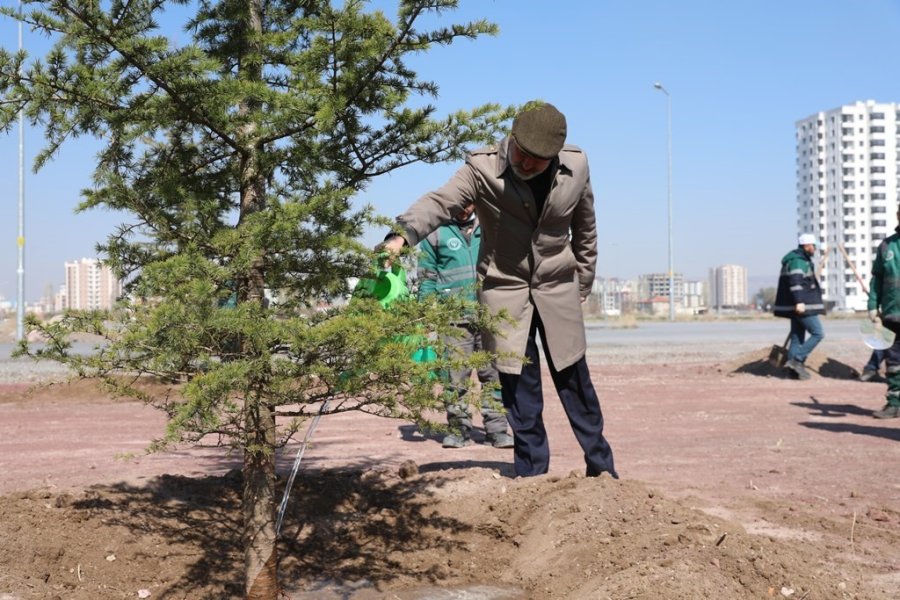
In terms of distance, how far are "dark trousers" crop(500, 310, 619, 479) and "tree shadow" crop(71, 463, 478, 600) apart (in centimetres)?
57

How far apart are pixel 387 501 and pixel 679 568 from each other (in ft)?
6.88

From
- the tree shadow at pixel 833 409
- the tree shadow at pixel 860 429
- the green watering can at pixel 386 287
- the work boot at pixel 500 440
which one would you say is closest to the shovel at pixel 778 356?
the tree shadow at pixel 833 409

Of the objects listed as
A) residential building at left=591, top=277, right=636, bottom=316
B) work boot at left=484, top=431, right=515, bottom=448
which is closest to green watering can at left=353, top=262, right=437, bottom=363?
work boot at left=484, top=431, right=515, bottom=448

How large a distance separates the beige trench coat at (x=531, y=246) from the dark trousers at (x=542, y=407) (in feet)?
0.52

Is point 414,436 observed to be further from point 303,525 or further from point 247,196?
point 247,196

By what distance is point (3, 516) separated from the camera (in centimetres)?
442

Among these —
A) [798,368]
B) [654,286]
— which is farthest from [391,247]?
[654,286]

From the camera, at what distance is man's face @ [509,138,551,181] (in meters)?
4.29

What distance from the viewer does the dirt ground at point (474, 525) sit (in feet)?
11.9

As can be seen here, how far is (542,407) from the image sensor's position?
5172 millimetres

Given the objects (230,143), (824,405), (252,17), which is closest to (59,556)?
(230,143)

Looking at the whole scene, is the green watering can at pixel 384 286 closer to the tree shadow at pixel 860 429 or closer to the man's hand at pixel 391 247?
the man's hand at pixel 391 247

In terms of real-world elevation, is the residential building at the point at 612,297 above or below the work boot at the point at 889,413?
above

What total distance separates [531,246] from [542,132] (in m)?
0.88
